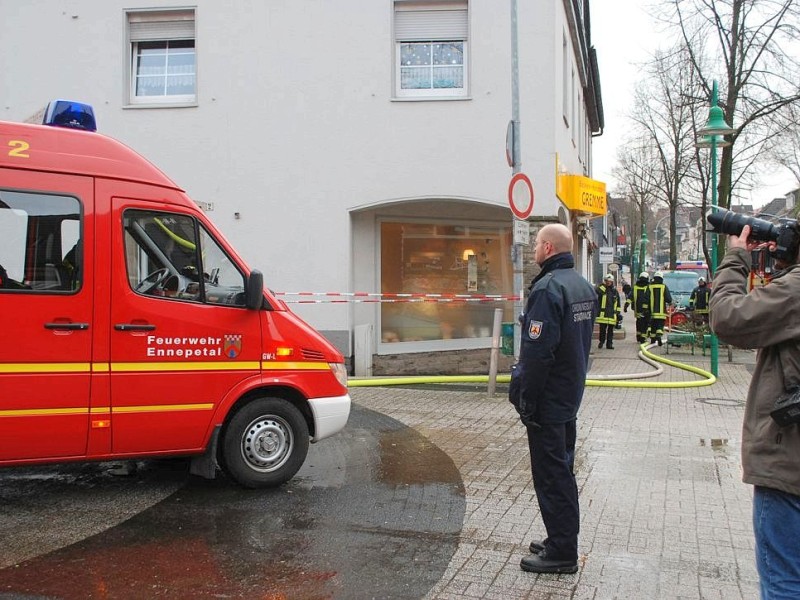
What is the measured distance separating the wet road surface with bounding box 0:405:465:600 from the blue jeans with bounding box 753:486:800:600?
1748mm

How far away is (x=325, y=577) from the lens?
388 centimetres

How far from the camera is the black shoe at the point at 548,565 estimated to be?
3.92m

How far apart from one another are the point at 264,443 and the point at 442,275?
29.8ft

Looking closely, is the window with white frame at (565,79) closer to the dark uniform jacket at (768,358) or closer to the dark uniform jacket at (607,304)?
the dark uniform jacket at (607,304)

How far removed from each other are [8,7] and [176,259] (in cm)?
1129

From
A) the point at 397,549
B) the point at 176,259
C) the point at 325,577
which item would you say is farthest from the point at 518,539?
the point at 176,259

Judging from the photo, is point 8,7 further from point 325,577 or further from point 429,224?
point 325,577

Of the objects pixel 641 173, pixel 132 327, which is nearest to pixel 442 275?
pixel 132 327

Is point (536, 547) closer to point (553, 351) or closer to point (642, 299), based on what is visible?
point (553, 351)

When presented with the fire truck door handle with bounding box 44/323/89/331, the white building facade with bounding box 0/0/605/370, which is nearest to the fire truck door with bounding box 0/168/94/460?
the fire truck door handle with bounding box 44/323/89/331

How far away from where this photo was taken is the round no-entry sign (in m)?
9.53

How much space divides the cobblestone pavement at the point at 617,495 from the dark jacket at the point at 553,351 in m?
0.90

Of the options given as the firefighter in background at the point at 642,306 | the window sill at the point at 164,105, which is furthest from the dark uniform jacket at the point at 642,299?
the window sill at the point at 164,105

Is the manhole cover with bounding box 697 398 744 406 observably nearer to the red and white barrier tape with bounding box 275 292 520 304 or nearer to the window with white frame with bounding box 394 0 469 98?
the red and white barrier tape with bounding box 275 292 520 304
